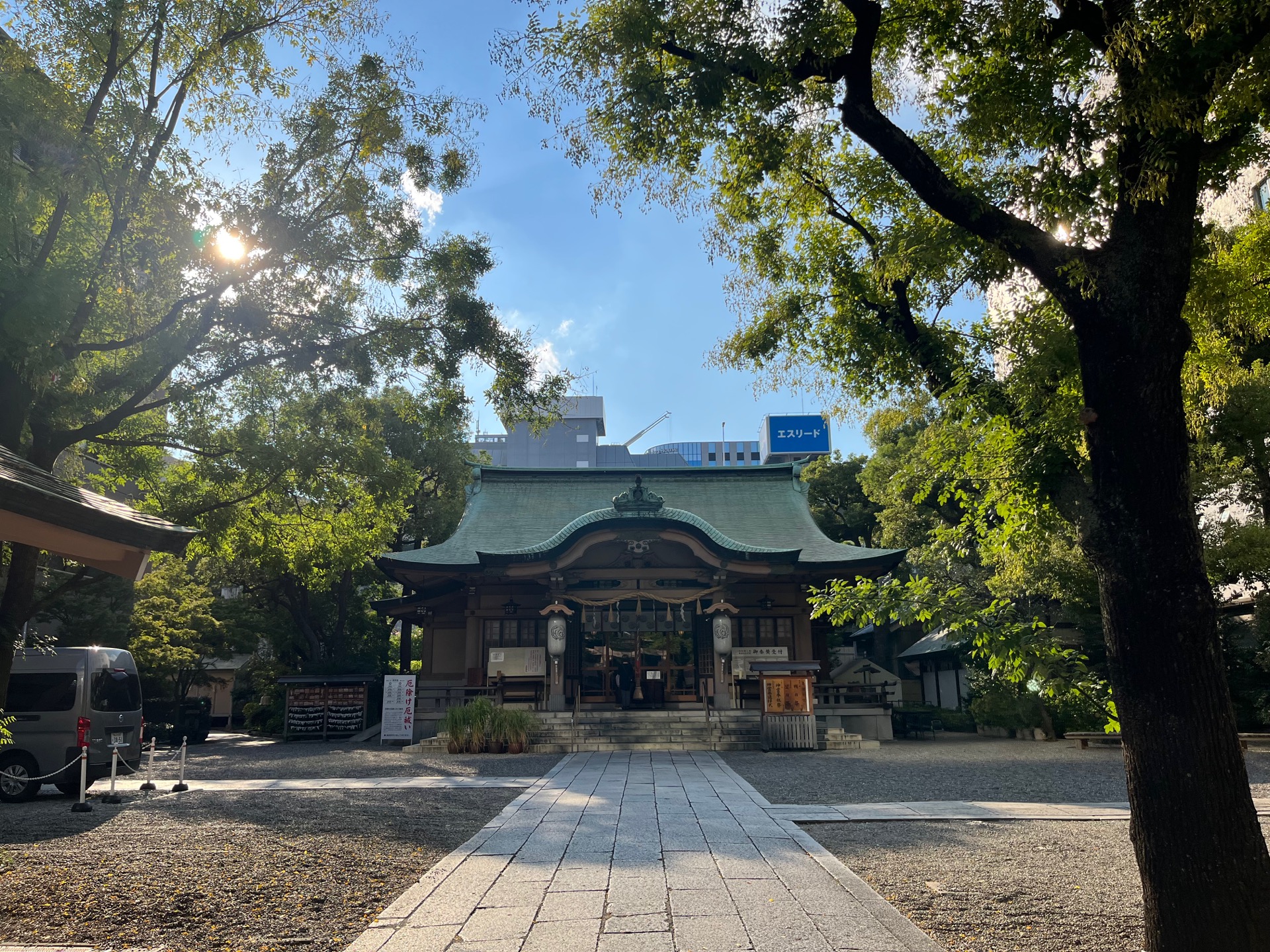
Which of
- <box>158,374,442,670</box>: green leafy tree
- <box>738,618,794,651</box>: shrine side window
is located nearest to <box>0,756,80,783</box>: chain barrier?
<box>158,374,442,670</box>: green leafy tree

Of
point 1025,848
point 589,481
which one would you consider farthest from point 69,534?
point 589,481

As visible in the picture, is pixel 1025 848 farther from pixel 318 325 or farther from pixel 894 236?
pixel 318 325

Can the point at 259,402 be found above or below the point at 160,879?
above

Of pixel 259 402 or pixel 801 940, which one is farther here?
pixel 259 402

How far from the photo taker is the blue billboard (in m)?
80.2

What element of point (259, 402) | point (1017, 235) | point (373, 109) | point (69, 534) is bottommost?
point (69, 534)

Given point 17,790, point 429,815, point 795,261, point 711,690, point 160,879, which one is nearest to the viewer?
point 160,879

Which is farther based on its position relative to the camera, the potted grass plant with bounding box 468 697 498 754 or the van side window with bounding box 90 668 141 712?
the potted grass plant with bounding box 468 697 498 754

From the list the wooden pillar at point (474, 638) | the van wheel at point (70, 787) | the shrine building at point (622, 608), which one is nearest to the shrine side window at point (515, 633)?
the shrine building at point (622, 608)

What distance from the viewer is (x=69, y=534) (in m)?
4.23

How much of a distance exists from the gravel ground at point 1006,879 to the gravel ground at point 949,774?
203cm

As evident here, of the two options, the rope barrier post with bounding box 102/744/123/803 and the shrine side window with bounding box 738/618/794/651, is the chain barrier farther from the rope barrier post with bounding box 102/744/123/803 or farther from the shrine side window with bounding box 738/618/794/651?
the shrine side window with bounding box 738/618/794/651

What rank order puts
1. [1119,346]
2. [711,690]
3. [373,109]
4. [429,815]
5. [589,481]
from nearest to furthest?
[1119,346]
[429,815]
[373,109]
[711,690]
[589,481]

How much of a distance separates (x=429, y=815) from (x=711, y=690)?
42.1ft
